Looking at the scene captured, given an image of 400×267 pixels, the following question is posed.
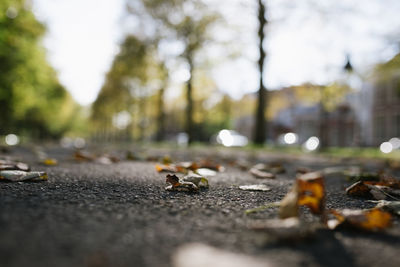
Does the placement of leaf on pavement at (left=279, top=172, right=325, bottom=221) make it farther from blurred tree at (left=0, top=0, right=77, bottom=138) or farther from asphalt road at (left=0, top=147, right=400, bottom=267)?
blurred tree at (left=0, top=0, right=77, bottom=138)

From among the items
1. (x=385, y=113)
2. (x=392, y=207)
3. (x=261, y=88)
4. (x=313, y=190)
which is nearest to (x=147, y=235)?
(x=313, y=190)

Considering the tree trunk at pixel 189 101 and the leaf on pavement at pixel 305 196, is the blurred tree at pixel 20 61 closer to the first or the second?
the tree trunk at pixel 189 101

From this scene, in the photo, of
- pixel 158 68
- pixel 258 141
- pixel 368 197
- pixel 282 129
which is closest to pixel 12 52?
pixel 158 68

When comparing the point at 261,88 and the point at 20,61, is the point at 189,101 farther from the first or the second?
the point at 20,61

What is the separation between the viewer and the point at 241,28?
14742 millimetres

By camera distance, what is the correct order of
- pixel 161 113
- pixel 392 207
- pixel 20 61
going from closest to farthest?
pixel 392 207
pixel 20 61
pixel 161 113

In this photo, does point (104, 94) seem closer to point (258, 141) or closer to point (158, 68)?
point (158, 68)

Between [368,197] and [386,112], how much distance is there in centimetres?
2583

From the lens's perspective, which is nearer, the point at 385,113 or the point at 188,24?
the point at 188,24

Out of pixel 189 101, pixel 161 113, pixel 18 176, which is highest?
pixel 189 101

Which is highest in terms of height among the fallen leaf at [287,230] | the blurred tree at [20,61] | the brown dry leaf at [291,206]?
the blurred tree at [20,61]

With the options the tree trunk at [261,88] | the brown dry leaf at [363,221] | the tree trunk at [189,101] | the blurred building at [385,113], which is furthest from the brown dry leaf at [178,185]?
the blurred building at [385,113]

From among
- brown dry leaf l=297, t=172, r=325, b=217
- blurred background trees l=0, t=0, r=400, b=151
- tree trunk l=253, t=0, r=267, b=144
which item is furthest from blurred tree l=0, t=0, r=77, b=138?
brown dry leaf l=297, t=172, r=325, b=217

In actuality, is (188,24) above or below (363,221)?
above
